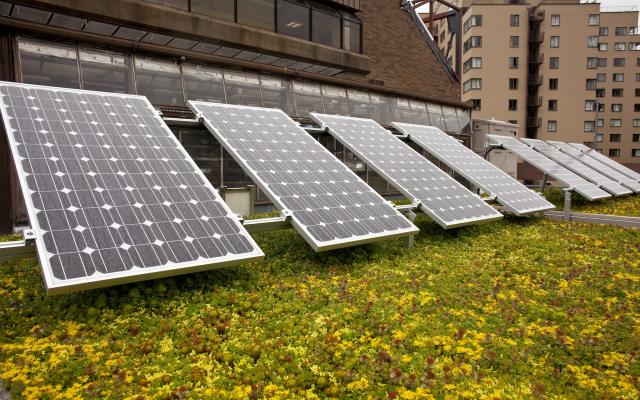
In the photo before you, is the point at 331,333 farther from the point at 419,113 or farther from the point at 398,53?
the point at 398,53

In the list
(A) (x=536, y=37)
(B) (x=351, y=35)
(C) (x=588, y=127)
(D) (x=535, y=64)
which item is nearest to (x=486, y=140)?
(B) (x=351, y=35)

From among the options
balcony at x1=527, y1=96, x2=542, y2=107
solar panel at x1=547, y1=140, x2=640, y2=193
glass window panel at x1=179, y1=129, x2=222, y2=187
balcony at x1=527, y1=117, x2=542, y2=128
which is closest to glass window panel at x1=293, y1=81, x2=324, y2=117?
glass window panel at x1=179, y1=129, x2=222, y2=187

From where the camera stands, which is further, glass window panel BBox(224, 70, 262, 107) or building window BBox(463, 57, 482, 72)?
building window BBox(463, 57, 482, 72)

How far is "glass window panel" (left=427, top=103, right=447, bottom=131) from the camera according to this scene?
2519 cm

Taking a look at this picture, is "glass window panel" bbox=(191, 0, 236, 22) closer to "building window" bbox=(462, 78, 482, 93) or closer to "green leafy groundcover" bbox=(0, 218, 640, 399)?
"green leafy groundcover" bbox=(0, 218, 640, 399)

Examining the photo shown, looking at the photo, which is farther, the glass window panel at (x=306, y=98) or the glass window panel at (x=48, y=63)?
the glass window panel at (x=306, y=98)

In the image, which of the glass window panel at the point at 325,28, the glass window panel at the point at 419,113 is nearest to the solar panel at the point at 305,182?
the glass window panel at the point at 419,113

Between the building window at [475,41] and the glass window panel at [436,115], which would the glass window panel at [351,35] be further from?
the building window at [475,41]

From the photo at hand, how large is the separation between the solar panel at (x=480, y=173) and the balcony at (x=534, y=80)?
2502 inches

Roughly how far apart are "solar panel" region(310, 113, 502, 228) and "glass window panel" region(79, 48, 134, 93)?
618cm

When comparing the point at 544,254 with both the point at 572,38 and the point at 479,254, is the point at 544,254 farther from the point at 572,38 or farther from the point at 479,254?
the point at 572,38

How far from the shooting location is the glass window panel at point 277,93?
1708cm

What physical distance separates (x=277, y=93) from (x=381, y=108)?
656 cm

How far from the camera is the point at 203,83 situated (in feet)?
51.1
